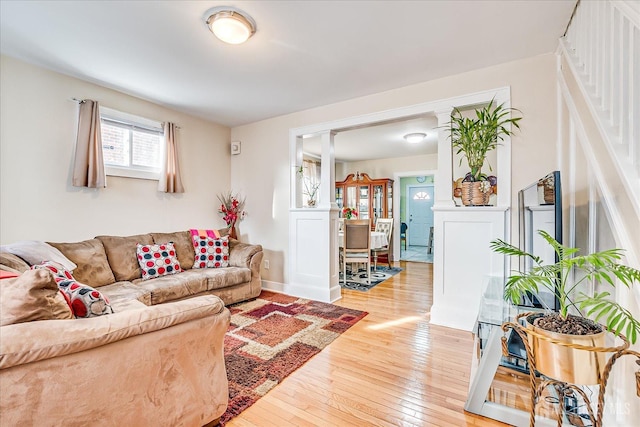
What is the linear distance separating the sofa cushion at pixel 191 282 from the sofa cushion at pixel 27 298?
1658mm

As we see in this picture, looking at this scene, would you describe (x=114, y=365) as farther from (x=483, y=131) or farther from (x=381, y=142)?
(x=381, y=142)

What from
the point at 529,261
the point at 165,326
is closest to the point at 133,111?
the point at 165,326

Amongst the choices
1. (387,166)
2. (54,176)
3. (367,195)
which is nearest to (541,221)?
(54,176)

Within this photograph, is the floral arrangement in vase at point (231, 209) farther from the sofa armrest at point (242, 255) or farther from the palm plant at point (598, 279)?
the palm plant at point (598, 279)

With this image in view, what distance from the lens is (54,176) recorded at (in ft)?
9.17

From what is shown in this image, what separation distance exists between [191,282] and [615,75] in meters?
3.46

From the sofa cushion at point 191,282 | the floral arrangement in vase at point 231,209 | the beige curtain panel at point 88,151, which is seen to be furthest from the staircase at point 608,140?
the beige curtain panel at point 88,151

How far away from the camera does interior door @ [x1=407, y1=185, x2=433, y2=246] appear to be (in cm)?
909

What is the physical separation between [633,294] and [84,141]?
166 inches

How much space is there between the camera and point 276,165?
4.14 m

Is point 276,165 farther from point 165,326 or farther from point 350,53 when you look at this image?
point 165,326

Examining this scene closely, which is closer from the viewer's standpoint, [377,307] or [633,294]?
[633,294]

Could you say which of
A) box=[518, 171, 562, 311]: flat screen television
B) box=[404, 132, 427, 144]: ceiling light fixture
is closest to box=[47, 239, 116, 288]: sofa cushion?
box=[518, 171, 562, 311]: flat screen television

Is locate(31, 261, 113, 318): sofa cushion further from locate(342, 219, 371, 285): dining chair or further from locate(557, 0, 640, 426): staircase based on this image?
locate(342, 219, 371, 285): dining chair
